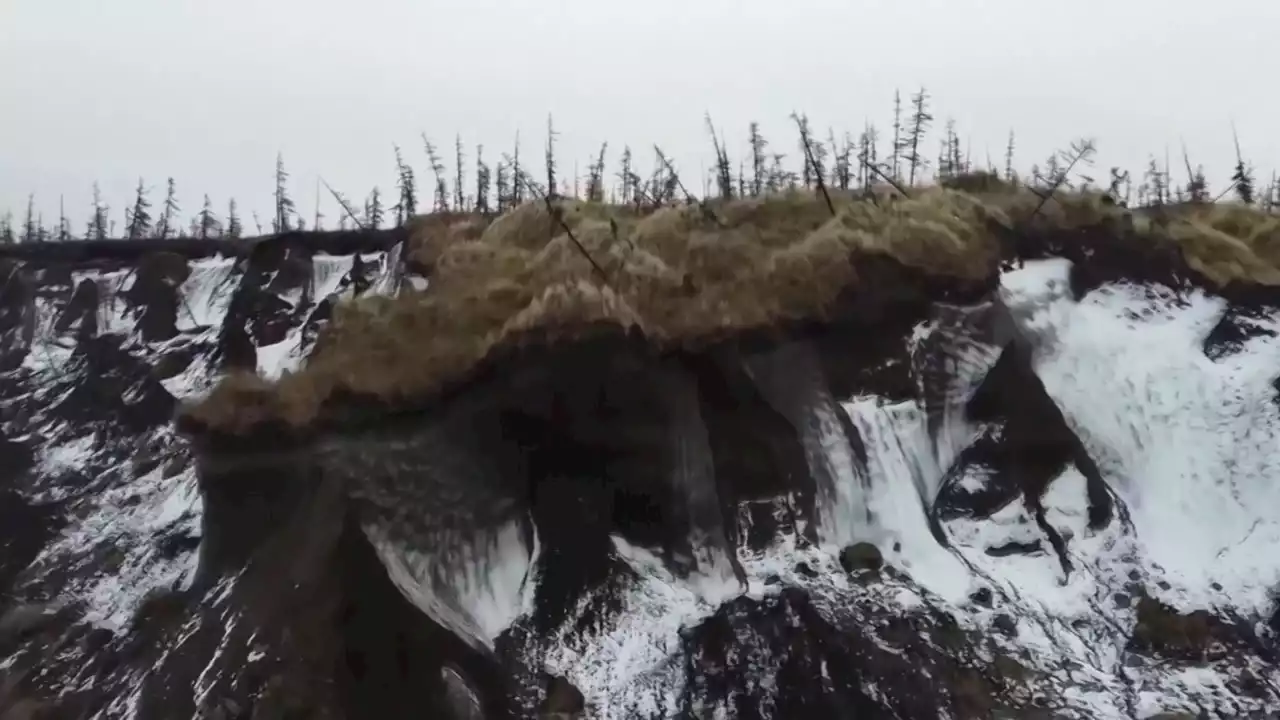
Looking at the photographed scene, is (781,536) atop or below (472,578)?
atop

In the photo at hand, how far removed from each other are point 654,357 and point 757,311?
1.01 metres

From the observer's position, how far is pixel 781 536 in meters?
6.62

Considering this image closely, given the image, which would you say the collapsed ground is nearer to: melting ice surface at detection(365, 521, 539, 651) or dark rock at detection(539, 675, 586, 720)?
melting ice surface at detection(365, 521, 539, 651)

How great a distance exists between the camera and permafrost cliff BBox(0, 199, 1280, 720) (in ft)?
18.8

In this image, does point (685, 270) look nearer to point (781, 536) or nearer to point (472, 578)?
point (781, 536)

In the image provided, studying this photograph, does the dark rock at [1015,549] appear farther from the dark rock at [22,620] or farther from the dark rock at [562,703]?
the dark rock at [22,620]

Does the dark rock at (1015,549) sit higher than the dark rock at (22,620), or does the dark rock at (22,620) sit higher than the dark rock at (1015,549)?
the dark rock at (1015,549)

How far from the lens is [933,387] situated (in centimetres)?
729

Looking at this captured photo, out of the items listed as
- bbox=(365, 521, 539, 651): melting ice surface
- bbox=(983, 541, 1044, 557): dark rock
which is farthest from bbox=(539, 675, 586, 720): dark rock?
bbox=(983, 541, 1044, 557): dark rock

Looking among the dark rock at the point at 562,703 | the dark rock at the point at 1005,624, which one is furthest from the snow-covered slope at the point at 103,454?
the dark rock at the point at 1005,624

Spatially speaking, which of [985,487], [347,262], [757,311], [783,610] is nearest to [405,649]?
[783,610]

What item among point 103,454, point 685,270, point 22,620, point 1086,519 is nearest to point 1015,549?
point 1086,519

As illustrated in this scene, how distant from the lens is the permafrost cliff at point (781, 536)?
5742 millimetres

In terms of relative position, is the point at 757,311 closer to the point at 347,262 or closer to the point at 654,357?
the point at 654,357
